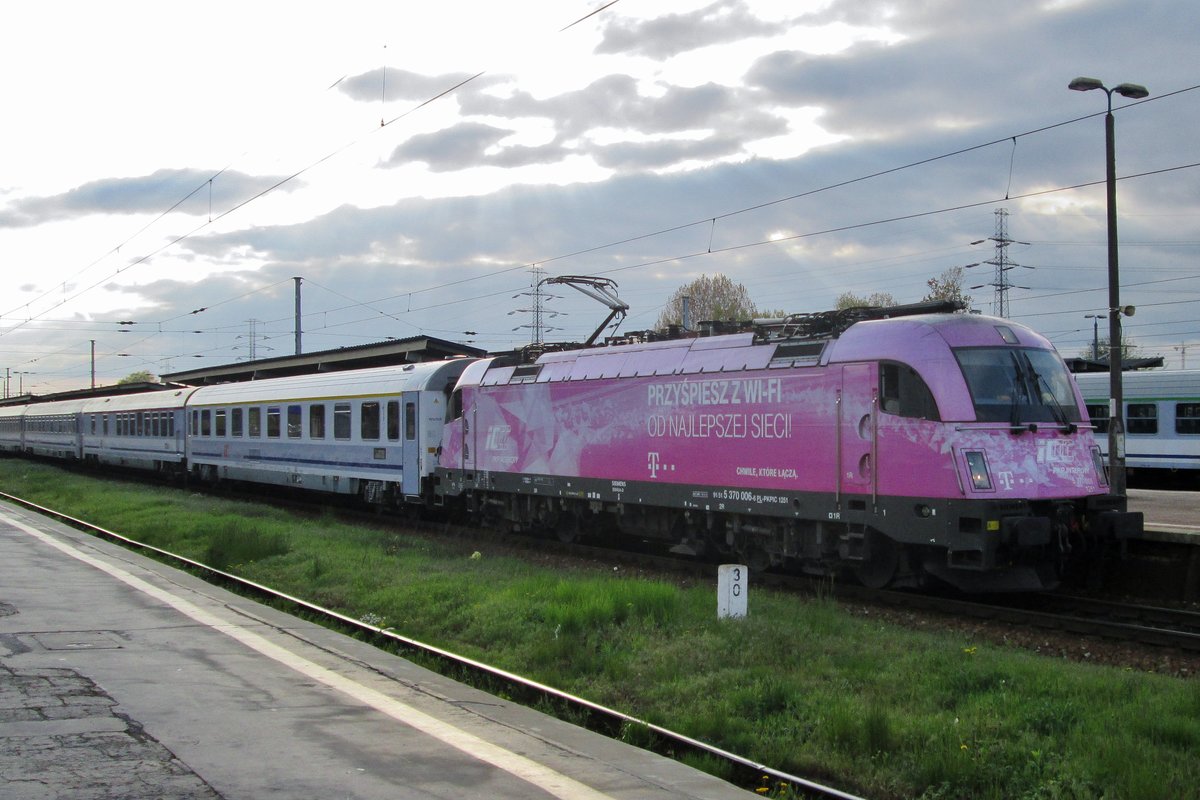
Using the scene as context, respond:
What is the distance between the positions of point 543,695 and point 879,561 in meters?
6.21

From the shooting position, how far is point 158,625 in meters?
A: 11.0

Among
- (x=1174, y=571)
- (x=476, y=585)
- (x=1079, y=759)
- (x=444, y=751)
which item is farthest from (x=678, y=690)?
(x=1174, y=571)

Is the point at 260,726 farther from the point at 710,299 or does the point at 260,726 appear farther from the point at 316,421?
the point at 710,299

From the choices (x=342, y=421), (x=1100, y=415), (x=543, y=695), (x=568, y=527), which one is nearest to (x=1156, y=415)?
(x=1100, y=415)

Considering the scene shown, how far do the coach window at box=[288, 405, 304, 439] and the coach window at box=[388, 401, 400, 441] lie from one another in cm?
478

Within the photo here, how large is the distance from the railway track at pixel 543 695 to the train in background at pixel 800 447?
5.24m

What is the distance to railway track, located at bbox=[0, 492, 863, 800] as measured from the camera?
6684 mm

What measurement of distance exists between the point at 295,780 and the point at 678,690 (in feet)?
11.4

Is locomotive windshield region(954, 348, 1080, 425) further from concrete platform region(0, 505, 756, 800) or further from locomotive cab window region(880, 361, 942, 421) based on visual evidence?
concrete platform region(0, 505, 756, 800)

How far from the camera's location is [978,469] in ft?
38.3

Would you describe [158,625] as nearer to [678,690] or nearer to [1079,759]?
[678,690]

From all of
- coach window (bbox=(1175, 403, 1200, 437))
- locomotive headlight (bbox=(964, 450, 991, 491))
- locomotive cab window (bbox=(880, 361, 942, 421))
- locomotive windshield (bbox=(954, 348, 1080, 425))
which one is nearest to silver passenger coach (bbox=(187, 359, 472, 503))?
locomotive cab window (bbox=(880, 361, 942, 421))

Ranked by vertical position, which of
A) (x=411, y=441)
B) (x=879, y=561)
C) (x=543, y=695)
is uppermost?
(x=411, y=441)

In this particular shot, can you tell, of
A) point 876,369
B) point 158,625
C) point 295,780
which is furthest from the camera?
point 876,369
